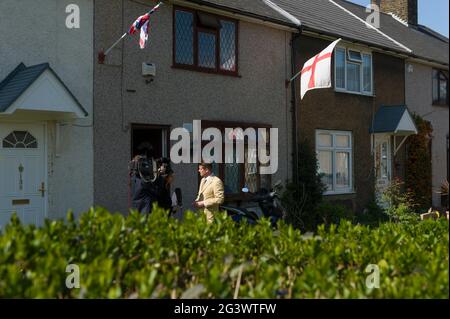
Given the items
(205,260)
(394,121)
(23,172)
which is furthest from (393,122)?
(205,260)

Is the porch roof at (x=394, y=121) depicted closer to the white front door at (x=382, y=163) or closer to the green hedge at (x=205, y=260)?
the white front door at (x=382, y=163)

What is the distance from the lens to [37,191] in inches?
390

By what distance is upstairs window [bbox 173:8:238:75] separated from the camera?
12266 millimetres

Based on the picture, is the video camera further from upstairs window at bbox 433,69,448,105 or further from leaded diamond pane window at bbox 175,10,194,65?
upstairs window at bbox 433,69,448,105

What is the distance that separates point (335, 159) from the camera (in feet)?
54.0

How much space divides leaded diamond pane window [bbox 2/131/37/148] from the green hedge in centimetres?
549

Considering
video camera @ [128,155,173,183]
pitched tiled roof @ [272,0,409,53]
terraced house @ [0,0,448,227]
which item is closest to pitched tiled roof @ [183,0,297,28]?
terraced house @ [0,0,448,227]

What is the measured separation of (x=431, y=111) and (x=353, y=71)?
5.61 meters

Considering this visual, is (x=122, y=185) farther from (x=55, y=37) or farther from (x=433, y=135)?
(x=433, y=135)

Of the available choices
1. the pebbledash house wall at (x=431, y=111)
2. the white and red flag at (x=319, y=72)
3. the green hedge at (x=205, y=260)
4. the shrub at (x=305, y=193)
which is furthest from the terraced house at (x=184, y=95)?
the green hedge at (x=205, y=260)

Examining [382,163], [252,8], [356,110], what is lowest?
[382,163]

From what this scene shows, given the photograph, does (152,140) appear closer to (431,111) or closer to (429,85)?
(431,111)
